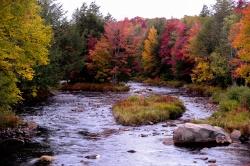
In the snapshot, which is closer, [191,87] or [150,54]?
[191,87]

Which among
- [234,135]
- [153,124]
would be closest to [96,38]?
[153,124]

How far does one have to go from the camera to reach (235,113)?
36.6 m

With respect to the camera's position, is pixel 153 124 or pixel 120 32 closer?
pixel 153 124

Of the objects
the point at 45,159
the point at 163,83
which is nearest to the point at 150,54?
the point at 163,83

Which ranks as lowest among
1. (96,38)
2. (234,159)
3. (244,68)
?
(234,159)

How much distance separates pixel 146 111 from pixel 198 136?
1071 cm

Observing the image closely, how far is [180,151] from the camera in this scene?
89.7 feet

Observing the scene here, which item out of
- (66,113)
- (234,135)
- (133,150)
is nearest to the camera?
(133,150)

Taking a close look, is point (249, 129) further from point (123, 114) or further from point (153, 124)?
point (123, 114)

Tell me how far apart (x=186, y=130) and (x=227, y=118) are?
737 cm

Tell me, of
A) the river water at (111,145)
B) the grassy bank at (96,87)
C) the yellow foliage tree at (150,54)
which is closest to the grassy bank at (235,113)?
the river water at (111,145)

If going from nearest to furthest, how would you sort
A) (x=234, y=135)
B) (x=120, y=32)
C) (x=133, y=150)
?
(x=133, y=150) → (x=234, y=135) → (x=120, y=32)

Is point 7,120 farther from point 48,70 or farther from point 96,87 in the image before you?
point 96,87

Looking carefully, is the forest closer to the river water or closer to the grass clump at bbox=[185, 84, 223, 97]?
the grass clump at bbox=[185, 84, 223, 97]
